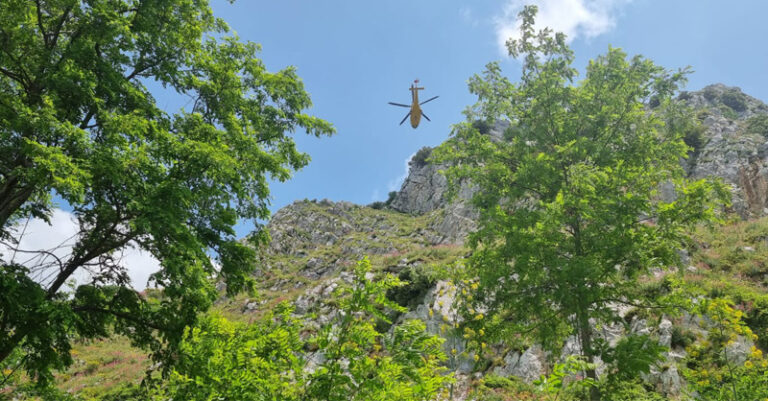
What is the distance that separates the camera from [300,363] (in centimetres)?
338

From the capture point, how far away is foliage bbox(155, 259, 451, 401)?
3.06 metres

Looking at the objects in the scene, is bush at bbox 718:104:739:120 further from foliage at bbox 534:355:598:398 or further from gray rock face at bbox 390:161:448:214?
foliage at bbox 534:355:598:398

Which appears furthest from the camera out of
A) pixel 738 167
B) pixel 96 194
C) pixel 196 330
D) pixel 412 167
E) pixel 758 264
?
pixel 412 167

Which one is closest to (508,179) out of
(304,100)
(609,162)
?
(609,162)

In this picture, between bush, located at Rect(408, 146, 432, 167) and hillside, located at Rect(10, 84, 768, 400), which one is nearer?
hillside, located at Rect(10, 84, 768, 400)

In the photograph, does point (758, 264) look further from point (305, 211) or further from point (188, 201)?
point (305, 211)

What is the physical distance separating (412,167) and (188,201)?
224 feet

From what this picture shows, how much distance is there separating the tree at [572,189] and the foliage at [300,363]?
14.8 feet

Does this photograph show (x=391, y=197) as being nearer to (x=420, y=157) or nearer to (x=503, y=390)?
(x=420, y=157)

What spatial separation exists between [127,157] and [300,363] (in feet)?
16.1

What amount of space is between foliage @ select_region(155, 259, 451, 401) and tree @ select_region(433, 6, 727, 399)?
4516mm

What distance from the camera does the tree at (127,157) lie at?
6.10 m

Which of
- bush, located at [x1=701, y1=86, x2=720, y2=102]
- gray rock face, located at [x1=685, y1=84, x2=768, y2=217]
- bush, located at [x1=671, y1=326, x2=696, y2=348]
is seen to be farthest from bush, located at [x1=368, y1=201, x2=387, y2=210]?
bush, located at [x1=671, y1=326, x2=696, y2=348]

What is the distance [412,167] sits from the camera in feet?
244
